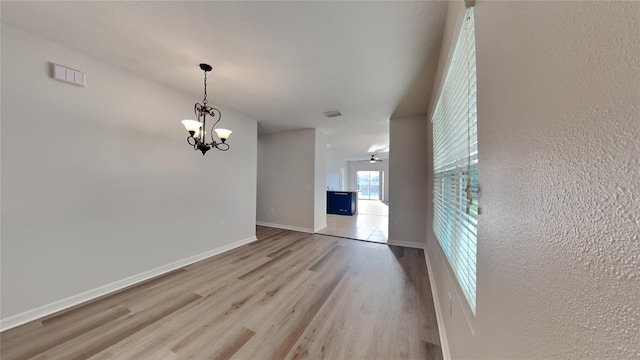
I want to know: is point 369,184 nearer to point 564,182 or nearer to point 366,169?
point 366,169

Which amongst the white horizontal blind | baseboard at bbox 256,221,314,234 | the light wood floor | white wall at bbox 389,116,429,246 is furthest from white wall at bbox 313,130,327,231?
the white horizontal blind

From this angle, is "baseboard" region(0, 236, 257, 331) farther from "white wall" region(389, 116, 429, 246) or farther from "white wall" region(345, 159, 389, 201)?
"white wall" region(345, 159, 389, 201)

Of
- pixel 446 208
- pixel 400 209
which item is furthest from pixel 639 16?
pixel 400 209

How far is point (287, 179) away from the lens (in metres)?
4.94

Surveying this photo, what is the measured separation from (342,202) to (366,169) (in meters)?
5.82

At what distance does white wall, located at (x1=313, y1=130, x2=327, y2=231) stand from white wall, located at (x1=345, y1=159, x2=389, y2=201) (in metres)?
7.23

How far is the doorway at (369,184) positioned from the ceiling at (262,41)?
31.2 ft

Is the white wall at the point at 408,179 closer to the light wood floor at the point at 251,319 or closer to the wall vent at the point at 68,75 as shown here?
the light wood floor at the point at 251,319

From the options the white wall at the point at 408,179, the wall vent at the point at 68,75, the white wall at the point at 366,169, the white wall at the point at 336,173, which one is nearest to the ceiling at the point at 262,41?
the wall vent at the point at 68,75

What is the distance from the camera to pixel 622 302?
264 millimetres

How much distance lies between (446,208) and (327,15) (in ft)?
5.97

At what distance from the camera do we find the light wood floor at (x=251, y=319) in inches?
57.7

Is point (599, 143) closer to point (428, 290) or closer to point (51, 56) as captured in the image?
point (428, 290)

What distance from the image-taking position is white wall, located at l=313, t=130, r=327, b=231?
467 cm
